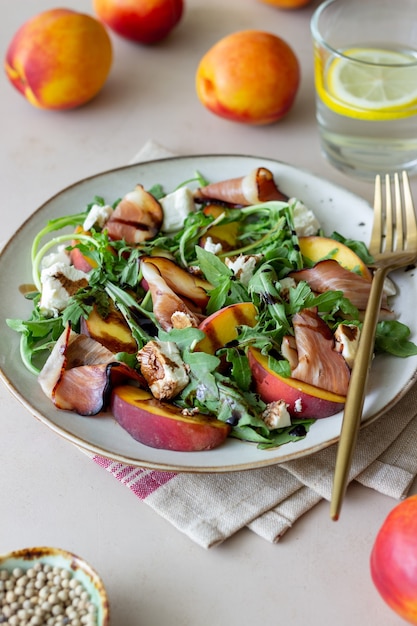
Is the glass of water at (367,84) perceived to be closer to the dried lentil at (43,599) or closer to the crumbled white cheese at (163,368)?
the crumbled white cheese at (163,368)

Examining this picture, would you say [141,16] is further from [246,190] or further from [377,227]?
[377,227]

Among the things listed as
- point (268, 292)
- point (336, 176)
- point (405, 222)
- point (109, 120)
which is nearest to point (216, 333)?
Answer: point (268, 292)

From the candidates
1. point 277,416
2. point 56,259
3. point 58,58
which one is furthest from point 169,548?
point 58,58

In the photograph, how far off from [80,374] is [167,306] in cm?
19

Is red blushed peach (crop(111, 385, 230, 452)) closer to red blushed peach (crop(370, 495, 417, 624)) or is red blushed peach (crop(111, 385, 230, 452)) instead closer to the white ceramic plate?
the white ceramic plate

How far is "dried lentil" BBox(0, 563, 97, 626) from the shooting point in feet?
3.18

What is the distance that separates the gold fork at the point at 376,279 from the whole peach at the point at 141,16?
33.8 inches

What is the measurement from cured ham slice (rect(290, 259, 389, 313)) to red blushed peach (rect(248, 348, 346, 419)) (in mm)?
208

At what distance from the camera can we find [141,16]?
6.84 feet

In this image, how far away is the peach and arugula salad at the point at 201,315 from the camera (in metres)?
1.16

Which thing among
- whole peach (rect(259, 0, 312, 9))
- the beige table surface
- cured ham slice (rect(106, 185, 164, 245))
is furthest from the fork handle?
whole peach (rect(259, 0, 312, 9))

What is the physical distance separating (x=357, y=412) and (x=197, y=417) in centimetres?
23

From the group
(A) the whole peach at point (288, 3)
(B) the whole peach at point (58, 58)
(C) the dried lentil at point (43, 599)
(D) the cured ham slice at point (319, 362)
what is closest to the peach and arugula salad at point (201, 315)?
(D) the cured ham slice at point (319, 362)

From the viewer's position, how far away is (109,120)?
200cm
